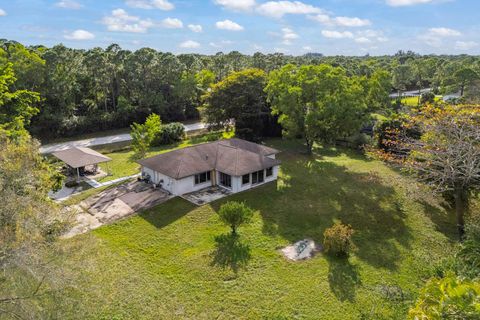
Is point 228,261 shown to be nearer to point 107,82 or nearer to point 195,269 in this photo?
point 195,269

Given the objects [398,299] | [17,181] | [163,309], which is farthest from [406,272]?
[17,181]

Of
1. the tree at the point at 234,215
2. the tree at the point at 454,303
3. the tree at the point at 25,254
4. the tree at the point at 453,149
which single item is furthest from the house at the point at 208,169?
the tree at the point at 454,303

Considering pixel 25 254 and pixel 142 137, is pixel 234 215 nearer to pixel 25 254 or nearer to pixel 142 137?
pixel 25 254

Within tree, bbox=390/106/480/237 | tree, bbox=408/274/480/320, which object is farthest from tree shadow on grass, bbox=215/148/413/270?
tree, bbox=408/274/480/320

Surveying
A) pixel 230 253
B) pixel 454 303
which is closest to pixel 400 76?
pixel 230 253

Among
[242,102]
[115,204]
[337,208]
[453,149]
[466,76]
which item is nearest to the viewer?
[453,149]

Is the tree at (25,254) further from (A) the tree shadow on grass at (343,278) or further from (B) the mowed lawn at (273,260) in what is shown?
(A) the tree shadow on grass at (343,278)
